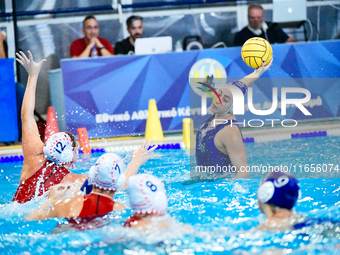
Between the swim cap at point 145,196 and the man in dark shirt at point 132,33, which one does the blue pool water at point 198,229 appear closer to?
the swim cap at point 145,196

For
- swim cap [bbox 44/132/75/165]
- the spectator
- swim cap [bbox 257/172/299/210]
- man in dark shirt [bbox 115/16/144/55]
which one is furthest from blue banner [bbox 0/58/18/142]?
swim cap [bbox 257/172/299/210]

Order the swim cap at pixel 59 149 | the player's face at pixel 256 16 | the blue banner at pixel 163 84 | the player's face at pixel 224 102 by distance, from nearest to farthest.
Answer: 1. the swim cap at pixel 59 149
2. the player's face at pixel 224 102
3. the blue banner at pixel 163 84
4. the player's face at pixel 256 16

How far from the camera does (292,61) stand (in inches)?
324

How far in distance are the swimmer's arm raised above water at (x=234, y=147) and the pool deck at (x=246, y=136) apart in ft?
10.2

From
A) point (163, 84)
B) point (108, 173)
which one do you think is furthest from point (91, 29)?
point (108, 173)

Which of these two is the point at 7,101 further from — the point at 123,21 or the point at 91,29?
the point at 123,21

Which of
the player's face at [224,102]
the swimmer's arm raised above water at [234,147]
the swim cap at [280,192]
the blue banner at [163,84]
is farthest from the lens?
the blue banner at [163,84]

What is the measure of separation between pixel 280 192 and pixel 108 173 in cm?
121

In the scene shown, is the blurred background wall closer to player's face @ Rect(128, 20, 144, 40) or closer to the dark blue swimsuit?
player's face @ Rect(128, 20, 144, 40)

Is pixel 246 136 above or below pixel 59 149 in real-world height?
below

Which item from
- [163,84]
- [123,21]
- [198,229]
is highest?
[123,21]

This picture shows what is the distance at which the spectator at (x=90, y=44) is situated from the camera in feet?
29.0

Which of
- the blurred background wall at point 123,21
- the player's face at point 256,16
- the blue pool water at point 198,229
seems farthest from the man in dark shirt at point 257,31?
the blue pool water at point 198,229

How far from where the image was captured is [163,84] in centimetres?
806
